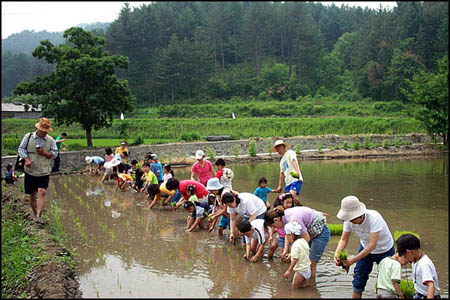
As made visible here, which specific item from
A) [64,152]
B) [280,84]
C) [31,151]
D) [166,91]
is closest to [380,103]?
[280,84]

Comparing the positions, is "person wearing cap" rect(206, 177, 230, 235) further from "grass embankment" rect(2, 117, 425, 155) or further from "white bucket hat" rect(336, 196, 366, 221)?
"grass embankment" rect(2, 117, 425, 155)

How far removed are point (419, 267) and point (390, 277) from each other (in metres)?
0.40

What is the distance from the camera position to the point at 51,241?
7.51 m

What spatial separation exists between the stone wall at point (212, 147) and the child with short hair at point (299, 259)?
14.5 metres

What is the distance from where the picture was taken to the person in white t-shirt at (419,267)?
445cm

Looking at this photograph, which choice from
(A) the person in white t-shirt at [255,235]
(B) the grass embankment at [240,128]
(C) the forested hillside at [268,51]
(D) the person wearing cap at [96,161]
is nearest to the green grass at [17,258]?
(A) the person in white t-shirt at [255,235]

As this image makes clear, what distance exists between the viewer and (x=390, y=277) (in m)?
4.85

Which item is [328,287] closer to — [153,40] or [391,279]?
[391,279]

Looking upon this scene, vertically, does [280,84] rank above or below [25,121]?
above

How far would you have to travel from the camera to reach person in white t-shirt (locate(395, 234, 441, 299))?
445 cm

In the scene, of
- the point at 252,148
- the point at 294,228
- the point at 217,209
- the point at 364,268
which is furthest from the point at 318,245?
Result: the point at 252,148

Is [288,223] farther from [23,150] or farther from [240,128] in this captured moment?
[240,128]

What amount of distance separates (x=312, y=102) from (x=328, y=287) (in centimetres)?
3833

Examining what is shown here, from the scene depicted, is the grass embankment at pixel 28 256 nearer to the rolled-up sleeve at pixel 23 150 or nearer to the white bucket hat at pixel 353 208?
the rolled-up sleeve at pixel 23 150
